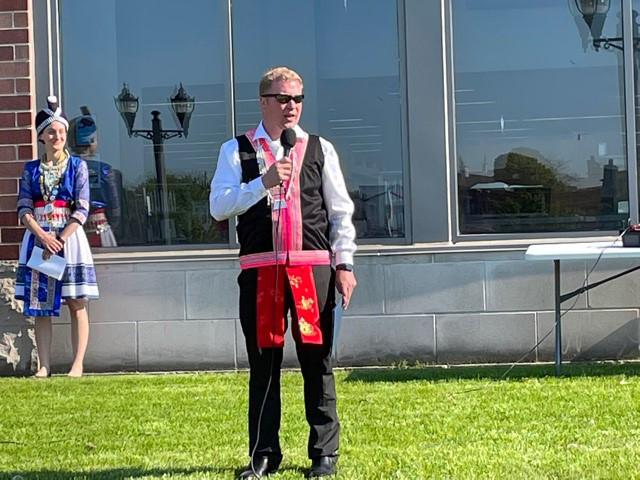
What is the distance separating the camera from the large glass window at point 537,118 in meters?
9.18

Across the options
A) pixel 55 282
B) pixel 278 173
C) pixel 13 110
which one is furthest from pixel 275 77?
pixel 13 110

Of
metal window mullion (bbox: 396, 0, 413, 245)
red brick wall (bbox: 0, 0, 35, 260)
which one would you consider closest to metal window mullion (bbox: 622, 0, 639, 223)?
metal window mullion (bbox: 396, 0, 413, 245)

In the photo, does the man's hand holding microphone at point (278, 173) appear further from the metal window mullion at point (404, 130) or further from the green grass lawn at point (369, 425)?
the metal window mullion at point (404, 130)

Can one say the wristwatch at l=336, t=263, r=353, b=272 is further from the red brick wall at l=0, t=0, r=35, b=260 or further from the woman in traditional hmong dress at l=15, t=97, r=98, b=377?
the red brick wall at l=0, t=0, r=35, b=260

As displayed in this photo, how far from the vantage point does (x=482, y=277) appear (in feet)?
29.5

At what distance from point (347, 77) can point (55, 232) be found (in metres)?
2.56

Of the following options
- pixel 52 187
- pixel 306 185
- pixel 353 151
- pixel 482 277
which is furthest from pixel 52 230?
pixel 306 185

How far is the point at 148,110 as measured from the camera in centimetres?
952

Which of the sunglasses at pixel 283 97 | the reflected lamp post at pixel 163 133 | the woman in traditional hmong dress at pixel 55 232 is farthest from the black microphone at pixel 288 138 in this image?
the reflected lamp post at pixel 163 133

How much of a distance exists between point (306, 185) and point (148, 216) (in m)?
4.53

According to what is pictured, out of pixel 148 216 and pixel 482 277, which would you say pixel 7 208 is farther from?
pixel 482 277

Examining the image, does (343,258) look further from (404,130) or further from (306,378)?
(404,130)

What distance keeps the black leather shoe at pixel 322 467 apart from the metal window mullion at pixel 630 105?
4688 millimetres

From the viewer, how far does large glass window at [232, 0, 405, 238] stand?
9273 mm
